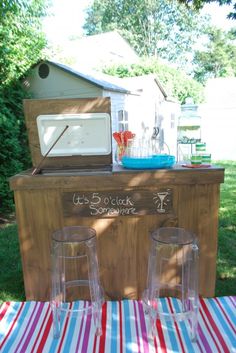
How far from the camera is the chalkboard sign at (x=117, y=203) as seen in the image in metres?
1.83

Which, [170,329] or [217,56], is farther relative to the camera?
[217,56]

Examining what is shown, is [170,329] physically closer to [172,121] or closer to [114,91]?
[114,91]

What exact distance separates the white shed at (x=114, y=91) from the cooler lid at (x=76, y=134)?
329 centimetres

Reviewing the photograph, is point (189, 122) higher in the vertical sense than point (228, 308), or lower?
higher

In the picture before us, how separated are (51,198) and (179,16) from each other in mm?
30065

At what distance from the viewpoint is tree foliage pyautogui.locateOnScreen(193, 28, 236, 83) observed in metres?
25.8

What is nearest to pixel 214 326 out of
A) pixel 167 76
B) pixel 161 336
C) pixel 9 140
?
pixel 161 336

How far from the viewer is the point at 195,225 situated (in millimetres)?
1896

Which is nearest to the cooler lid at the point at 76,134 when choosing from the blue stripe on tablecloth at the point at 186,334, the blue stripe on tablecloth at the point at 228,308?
the blue stripe on tablecloth at the point at 186,334

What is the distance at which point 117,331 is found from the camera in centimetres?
173

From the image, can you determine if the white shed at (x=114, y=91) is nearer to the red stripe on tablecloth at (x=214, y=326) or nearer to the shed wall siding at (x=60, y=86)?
the shed wall siding at (x=60, y=86)

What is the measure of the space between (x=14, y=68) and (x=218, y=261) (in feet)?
13.0

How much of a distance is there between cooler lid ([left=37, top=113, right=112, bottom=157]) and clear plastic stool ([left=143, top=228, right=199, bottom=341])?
2.14 feet

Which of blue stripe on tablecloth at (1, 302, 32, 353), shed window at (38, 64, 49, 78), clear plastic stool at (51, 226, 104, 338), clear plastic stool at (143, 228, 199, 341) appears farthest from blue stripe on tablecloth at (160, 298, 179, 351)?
shed window at (38, 64, 49, 78)
